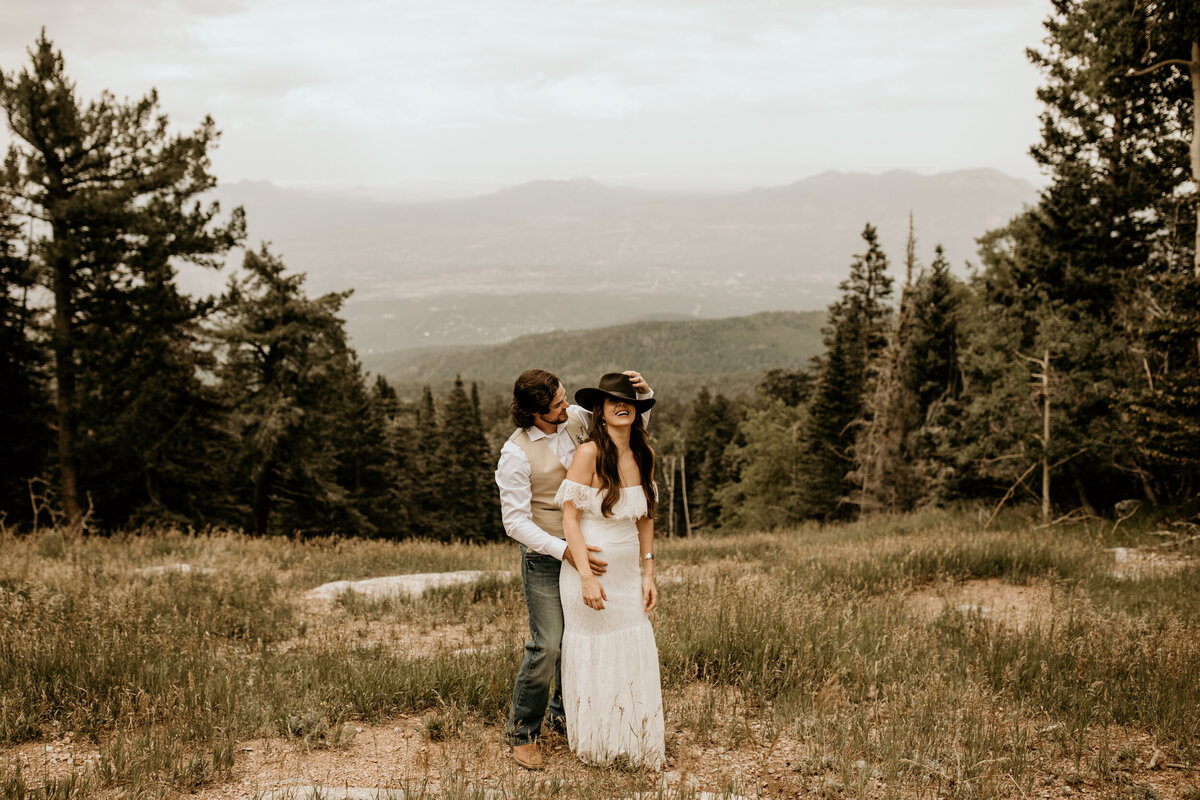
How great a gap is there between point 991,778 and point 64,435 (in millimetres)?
22165

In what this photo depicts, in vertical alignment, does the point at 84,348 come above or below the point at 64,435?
above

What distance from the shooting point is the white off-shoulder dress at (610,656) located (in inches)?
156

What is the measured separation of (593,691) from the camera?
3982mm

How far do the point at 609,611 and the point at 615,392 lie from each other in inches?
48.4

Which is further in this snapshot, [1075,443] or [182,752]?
[1075,443]

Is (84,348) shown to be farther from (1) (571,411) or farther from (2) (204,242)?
(1) (571,411)

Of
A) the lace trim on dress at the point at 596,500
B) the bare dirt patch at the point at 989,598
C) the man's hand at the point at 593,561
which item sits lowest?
the bare dirt patch at the point at 989,598

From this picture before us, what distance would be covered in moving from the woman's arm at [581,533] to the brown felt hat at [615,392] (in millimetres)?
292

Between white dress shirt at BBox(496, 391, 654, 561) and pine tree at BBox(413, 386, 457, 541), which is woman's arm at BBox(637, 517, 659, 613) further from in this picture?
pine tree at BBox(413, 386, 457, 541)

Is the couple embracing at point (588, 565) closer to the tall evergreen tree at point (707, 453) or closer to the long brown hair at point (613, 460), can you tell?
the long brown hair at point (613, 460)

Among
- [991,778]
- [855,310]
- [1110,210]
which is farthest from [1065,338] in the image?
[855,310]

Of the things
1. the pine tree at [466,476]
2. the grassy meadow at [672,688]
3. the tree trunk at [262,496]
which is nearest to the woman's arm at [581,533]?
the grassy meadow at [672,688]

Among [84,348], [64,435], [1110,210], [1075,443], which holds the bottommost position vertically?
[1075,443]

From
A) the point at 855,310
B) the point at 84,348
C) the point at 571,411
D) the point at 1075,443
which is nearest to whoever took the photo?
the point at 571,411
